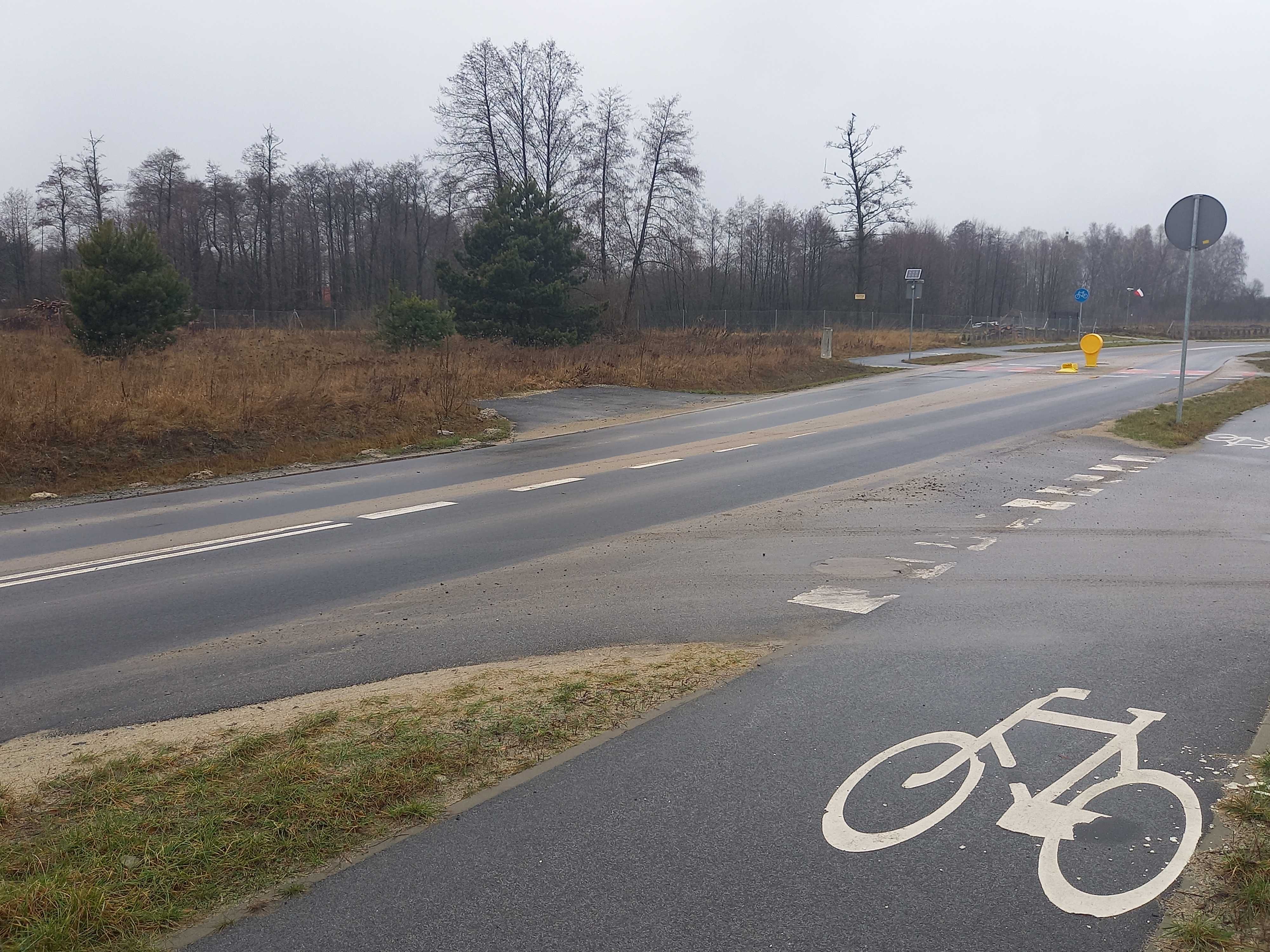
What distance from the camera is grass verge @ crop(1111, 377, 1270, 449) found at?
16.3 meters

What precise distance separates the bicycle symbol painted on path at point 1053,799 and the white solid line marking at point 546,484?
318 inches

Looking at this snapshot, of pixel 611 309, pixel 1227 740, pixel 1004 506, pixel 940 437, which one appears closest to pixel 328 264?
pixel 611 309

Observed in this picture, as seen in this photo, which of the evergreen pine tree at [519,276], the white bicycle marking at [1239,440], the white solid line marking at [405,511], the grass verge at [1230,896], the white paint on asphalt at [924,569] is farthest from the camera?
the evergreen pine tree at [519,276]

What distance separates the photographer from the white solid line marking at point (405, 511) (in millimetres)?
10609

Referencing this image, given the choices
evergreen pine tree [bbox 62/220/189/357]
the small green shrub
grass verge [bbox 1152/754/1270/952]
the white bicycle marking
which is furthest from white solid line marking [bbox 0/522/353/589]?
the small green shrub

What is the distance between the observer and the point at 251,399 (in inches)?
662

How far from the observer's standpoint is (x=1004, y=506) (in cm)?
1082

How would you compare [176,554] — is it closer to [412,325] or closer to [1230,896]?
[1230,896]

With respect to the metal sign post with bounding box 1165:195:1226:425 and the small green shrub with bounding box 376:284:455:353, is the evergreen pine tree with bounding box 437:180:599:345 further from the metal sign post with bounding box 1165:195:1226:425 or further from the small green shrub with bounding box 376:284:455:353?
the metal sign post with bounding box 1165:195:1226:425

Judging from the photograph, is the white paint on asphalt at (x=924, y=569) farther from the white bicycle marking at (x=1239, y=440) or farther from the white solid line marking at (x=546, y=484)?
the white bicycle marking at (x=1239, y=440)

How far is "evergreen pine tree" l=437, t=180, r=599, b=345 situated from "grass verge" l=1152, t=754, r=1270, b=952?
33.2 m

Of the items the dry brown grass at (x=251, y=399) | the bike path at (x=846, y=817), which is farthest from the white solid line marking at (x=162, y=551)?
the bike path at (x=846, y=817)

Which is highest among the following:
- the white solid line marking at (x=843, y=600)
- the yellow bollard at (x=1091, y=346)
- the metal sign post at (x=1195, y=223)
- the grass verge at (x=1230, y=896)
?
the metal sign post at (x=1195, y=223)

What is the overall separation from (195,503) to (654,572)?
21.9 ft
